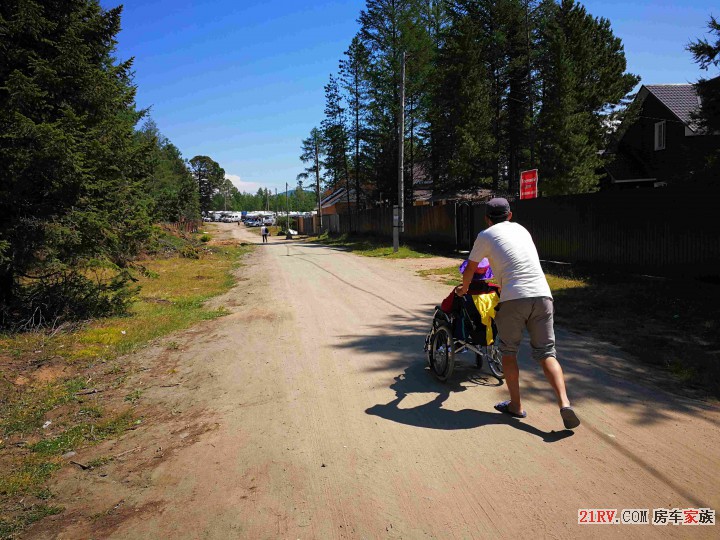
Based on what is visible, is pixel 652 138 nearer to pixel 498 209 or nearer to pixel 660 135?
pixel 660 135

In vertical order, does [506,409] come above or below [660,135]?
below

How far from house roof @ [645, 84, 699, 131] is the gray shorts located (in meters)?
26.3

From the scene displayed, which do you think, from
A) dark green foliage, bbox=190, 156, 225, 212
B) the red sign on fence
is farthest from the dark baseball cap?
dark green foliage, bbox=190, 156, 225, 212

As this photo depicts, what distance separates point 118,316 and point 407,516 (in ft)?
27.4

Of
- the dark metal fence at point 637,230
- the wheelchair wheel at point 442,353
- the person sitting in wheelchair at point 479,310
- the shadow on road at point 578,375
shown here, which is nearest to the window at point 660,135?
the dark metal fence at point 637,230

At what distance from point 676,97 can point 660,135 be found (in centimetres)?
237

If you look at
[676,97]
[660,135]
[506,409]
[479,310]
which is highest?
[676,97]

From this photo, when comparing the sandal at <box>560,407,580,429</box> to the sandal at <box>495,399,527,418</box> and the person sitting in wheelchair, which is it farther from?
the person sitting in wheelchair

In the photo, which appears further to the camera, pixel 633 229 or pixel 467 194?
pixel 467 194

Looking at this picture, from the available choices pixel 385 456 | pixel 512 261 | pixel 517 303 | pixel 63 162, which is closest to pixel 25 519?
pixel 385 456

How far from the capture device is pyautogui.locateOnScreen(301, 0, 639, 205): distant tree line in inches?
1092

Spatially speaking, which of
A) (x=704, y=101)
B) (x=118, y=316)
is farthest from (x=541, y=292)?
(x=704, y=101)

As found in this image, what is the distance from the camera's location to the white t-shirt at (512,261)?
411 cm

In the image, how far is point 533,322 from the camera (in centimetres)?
411
